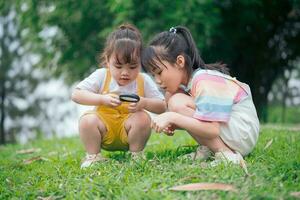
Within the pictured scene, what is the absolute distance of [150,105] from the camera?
12.5 feet

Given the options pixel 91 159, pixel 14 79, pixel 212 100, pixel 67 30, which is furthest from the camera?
pixel 14 79

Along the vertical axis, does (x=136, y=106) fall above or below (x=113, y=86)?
below

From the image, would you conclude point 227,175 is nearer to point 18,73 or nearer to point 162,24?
point 162,24

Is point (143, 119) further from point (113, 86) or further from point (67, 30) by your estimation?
point (67, 30)

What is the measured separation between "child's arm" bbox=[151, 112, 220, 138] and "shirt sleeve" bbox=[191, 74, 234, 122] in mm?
41

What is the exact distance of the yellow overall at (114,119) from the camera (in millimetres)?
3828

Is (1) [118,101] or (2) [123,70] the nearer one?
(1) [118,101]

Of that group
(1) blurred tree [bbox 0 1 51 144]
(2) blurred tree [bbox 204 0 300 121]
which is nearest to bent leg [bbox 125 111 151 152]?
(2) blurred tree [bbox 204 0 300 121]

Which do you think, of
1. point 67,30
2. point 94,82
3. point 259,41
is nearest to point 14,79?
point 67,30

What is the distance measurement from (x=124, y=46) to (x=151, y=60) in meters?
0.27

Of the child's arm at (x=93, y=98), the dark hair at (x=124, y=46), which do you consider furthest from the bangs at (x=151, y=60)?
the child's arm at (x=93, y=98)

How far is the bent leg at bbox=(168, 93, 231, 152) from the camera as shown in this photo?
338 centimetres

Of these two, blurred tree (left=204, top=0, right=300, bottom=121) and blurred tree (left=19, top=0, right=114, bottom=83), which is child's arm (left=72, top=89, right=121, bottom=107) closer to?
blurred tree (left=19, top=0, right=114, bottom=83)

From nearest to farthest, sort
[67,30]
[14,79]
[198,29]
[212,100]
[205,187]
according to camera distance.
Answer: [205,187] → [212,100] → [198,29] → [67,30] → [14,79]
